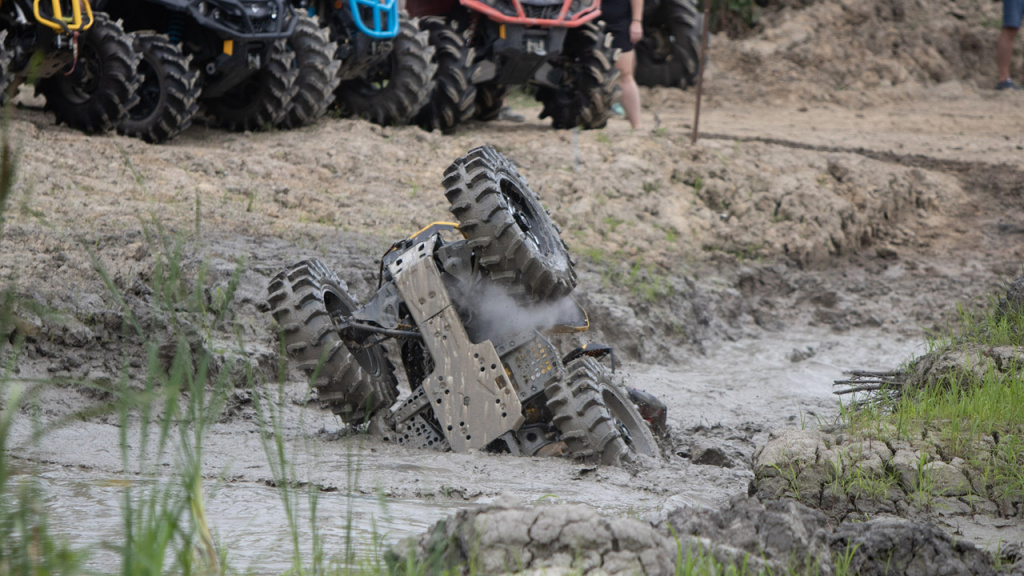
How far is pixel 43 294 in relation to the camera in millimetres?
5316

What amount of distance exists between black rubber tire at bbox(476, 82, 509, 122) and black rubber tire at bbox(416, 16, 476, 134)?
0.58 meters

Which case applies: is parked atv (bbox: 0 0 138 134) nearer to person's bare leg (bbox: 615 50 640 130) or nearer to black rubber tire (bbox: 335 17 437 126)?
black rubber tire (bbox: 335 17 437 126)

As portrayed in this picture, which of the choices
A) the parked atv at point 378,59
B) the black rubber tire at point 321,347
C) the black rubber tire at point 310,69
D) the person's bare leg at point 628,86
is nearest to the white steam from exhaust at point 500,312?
the black rubber tire at point 321,347

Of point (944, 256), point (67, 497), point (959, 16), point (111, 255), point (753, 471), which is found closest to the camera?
point (67, 497)

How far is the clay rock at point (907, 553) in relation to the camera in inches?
117

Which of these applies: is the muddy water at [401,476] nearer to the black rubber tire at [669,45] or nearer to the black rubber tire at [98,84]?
the black rubber tire at [98,84]

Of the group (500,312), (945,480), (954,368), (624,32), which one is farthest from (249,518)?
(624,32)

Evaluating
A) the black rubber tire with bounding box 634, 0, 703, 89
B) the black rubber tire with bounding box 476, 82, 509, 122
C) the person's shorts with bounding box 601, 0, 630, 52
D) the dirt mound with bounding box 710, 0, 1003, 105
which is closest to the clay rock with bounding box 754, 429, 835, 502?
the black rubber tire with bounding box 476, 82, 509, 122

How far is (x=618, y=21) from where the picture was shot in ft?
36.1

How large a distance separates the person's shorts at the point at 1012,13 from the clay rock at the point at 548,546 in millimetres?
14070

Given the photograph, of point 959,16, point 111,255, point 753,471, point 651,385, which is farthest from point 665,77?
point 753,471

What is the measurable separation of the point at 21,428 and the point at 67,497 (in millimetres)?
1202

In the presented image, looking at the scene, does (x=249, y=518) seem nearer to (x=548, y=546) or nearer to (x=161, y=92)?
(x=548, y=546)

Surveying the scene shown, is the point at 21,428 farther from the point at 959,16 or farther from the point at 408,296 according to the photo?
the point at 959,16
